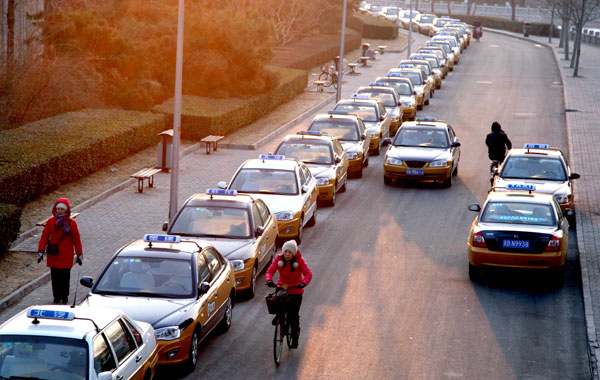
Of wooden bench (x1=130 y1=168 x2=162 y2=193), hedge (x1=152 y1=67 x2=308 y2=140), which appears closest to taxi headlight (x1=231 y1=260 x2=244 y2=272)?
wooden bench (x1=130 y1=168 x2=162 y2=193)

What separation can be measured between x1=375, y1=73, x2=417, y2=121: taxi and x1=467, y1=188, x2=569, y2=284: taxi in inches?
774

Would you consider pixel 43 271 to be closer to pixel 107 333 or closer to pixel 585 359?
pixel 107 333

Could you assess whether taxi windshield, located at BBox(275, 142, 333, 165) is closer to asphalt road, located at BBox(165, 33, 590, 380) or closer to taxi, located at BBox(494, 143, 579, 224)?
asphalt road, located at BBox(165, 33, 590, 380)

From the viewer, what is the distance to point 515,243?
16.0 metres

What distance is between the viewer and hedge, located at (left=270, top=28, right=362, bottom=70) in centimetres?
5203

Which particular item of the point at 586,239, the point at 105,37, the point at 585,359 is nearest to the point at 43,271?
the point at 585,359

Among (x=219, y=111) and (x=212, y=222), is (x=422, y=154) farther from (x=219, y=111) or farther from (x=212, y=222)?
(x=212, y=222)

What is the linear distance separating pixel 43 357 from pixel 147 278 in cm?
357

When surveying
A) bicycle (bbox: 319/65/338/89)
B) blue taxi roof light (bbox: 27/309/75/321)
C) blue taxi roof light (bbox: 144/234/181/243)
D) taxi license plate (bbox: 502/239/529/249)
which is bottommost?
bicycle (bbox: 319/65/338/89)

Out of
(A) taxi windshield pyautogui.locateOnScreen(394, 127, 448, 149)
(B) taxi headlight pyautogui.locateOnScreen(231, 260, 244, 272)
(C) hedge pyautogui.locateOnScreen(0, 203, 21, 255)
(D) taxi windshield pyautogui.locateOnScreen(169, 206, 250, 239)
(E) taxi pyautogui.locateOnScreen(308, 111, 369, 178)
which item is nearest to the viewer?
(B) taxi headlight pyautogui.locateOnScreen(231, 260, 244, 272)

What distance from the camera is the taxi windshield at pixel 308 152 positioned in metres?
23.4

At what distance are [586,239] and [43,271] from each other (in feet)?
34.7

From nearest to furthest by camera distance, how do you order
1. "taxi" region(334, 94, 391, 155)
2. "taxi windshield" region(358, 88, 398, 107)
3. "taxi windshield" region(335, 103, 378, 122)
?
"taxi" region(334, 94, 391, 155) < "taxi windshield" region(335, 103, 378, 122) < "taxi windshield" region(358, 88, 398, 107)

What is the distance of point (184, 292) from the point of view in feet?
40.7
